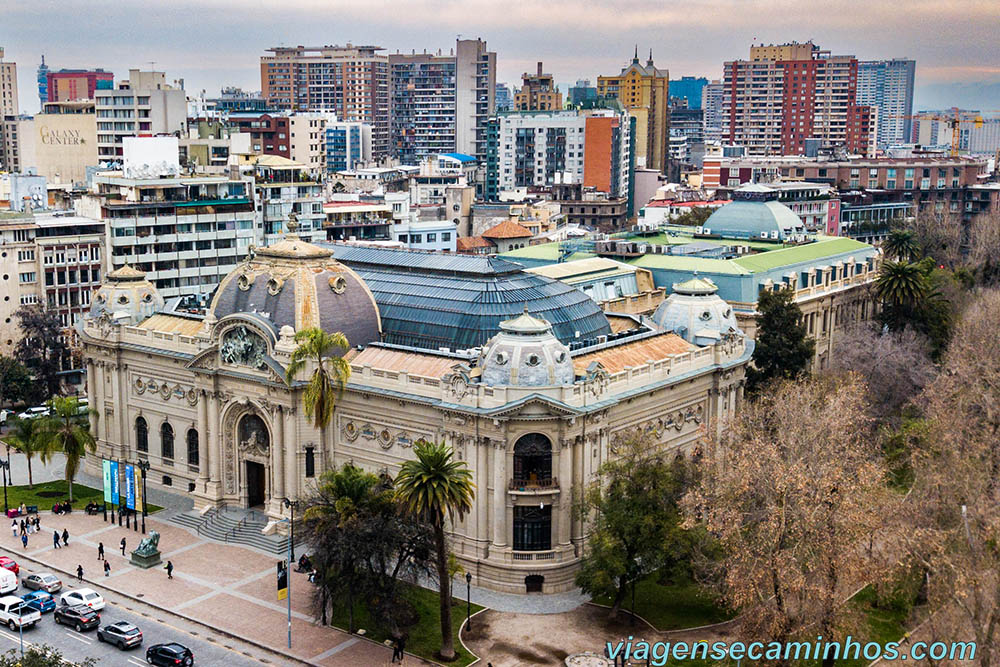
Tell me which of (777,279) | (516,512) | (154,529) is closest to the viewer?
(516,512)

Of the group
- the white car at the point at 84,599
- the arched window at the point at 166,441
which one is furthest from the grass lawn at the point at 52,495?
the white car at the point at 84,599

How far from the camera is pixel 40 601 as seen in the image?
7562 cm

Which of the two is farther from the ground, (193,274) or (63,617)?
(193,274)

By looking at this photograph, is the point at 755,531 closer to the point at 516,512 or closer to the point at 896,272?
the point at 516,512

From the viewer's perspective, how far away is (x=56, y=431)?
97.1 metres

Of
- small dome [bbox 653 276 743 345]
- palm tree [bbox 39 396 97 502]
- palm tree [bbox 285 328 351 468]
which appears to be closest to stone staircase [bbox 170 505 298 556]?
palm tree [bbox 285 328 351 468]

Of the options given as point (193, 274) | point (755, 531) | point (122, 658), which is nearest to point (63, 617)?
point (122, 658)

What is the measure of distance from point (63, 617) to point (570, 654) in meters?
32.0

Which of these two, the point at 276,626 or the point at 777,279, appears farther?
the point at 777,279

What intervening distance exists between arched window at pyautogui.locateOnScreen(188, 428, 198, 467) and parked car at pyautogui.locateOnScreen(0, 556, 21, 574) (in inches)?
701

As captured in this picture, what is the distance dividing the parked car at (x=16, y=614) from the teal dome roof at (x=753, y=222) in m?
96.0

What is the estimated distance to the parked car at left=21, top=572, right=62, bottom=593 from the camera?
78.5m

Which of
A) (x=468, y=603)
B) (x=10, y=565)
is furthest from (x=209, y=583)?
(x=468, y=603)

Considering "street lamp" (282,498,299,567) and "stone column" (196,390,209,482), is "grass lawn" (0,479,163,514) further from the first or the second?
"street lamp" (282,498,299,567)
